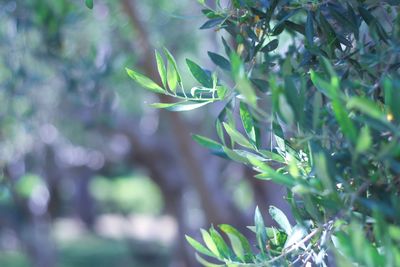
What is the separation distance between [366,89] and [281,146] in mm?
167

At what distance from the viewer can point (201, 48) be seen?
6.73 metres

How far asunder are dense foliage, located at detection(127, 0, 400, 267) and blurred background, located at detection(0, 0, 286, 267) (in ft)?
0.61

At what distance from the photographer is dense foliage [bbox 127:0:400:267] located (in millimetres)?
811

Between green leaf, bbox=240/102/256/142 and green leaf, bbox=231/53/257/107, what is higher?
green leaf, bbox=231/53/257/107

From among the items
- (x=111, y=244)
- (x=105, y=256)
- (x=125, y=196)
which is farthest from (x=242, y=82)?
(x=125, y=196)

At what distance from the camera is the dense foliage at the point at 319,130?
0.81m

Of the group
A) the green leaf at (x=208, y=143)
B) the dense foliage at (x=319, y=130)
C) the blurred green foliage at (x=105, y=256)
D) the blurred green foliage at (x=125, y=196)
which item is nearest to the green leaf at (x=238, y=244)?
the dense foliage at (x=319, y=130)

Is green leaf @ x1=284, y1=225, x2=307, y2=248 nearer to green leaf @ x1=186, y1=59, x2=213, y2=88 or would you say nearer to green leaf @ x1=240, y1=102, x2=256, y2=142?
green leaf @ x1=240, y1=102, x2=256, y2=142

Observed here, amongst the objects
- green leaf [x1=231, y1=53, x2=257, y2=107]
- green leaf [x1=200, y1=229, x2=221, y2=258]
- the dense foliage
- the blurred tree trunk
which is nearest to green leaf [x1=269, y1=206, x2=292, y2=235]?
the dense foliage

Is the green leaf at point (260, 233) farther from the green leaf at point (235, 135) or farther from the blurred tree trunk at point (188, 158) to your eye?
the blurred tree trunk at point (188, 158)

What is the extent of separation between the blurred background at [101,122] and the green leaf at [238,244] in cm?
25

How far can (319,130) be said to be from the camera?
107 cm

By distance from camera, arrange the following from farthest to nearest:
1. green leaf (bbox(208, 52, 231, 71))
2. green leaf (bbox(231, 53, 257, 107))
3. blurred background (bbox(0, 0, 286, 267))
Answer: blurred background (bbox(0, 0, 286, 267)), green leaf (bbox(208, 52, 231, 71)), green leaf (bbox(231, 53, 257, 107))

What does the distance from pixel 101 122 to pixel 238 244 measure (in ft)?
11.3
